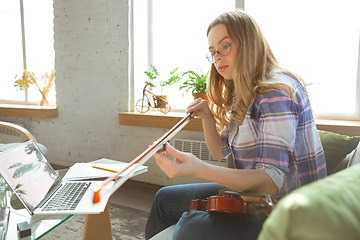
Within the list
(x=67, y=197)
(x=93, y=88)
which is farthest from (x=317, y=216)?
(x=93, y=88)

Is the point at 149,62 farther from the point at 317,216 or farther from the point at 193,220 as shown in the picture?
the point at 317,216

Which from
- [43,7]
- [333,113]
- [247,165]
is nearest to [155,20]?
[43,7]

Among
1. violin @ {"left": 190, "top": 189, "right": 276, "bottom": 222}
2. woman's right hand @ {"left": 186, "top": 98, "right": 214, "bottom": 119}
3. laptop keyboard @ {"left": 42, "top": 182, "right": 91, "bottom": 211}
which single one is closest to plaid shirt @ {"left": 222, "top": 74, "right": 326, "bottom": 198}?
violin @ {"left": 190, "top": 189, "right": 276, "bottom": 222}

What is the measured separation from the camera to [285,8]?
2.10 m

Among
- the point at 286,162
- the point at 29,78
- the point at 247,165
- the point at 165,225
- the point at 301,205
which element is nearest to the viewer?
the point at 301,205

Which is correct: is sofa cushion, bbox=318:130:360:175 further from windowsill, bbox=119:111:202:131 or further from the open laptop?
windowsill, bbox=119:111:202:131

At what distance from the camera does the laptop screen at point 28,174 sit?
96 cm

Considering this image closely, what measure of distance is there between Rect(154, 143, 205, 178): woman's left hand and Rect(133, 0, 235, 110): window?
1677 mm

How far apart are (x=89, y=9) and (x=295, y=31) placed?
1.95 metres

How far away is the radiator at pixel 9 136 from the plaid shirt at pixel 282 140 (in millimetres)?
A: 3073

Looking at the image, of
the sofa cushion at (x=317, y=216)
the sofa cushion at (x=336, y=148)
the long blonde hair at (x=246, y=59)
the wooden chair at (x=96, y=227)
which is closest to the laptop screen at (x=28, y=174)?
the wooden chair at (x=96, y=227)

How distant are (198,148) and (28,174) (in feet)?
4.68

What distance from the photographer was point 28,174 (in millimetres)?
1049

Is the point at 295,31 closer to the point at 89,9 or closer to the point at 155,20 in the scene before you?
the point at 155,20
